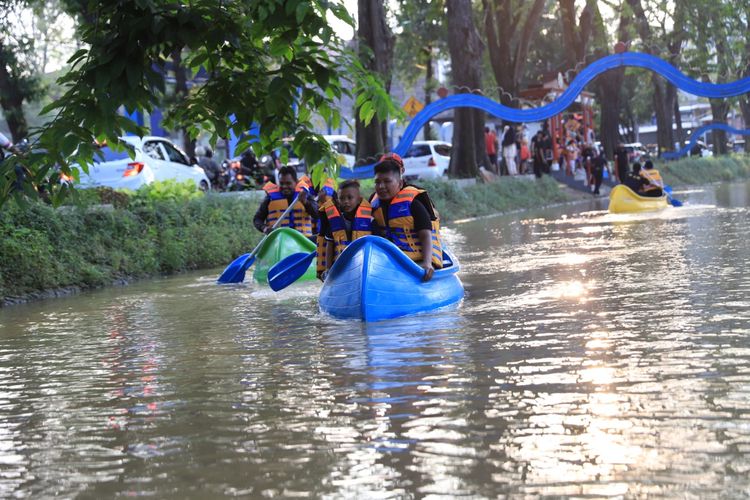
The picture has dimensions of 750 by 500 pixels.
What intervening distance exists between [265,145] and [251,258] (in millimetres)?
7415

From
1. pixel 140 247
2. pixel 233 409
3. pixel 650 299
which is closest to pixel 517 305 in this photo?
pixel 650 299

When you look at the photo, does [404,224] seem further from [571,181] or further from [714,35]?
[714,35]

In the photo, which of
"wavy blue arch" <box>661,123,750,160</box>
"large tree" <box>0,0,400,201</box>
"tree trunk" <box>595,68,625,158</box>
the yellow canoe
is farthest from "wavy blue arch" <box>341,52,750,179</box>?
"large tree" <box>0,0,400,201</box>

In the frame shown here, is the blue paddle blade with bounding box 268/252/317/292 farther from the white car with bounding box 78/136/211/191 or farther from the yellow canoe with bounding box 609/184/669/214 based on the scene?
the yellow canoe with bounding box 609/184/669/214

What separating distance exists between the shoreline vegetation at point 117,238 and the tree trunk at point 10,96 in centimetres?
671

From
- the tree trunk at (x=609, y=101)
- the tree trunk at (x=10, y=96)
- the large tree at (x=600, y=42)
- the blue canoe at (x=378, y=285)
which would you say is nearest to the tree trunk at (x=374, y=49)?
the tree trunk at (x=10, y=96)

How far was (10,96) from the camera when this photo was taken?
26.1m

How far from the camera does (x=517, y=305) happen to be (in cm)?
1168

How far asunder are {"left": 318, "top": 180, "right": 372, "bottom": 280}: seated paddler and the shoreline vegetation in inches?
110

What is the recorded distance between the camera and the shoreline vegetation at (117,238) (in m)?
15.5

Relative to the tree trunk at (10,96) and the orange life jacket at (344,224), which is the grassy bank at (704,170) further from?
the orange life jacket at (344,224)

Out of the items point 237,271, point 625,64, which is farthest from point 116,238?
point 625,64

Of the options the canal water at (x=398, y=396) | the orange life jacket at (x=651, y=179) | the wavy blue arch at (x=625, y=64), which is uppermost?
the wavy blue arch at (x=625, y=64)

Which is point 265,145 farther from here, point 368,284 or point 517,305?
point 517,305
